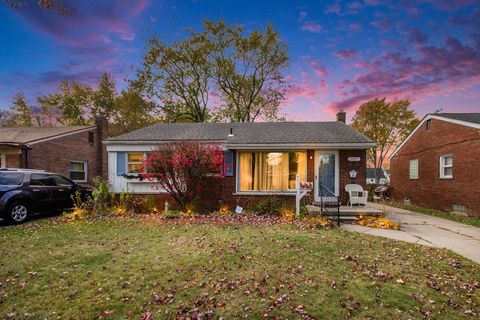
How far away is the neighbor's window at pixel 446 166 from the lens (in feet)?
40.5

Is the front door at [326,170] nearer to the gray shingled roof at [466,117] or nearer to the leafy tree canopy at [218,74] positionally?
the gray shingled roof at [466,117]

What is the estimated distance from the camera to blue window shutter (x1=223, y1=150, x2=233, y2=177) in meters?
11.0

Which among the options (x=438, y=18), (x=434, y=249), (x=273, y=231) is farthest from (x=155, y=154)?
(x=438, y=18)

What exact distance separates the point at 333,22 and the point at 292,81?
13.4 meters

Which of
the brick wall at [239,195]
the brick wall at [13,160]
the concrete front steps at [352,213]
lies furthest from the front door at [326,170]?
the brick wall at [13,160]

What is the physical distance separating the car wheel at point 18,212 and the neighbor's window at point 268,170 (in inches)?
322

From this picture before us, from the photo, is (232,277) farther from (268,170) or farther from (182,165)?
(268,170)

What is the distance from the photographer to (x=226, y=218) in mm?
9078

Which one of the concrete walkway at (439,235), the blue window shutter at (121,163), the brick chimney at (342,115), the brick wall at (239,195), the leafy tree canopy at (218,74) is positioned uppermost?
the leafy tree canopy at (218,74)

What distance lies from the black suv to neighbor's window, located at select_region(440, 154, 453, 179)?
58.7 feet

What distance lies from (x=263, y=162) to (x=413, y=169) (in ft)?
35.6

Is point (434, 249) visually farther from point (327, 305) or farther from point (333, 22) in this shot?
point (333, 22)

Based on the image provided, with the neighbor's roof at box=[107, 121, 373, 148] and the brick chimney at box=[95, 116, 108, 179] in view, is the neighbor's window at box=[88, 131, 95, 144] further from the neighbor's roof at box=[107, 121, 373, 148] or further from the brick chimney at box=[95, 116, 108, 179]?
the neighbor's roof at box=[107, 121, 373, 148]

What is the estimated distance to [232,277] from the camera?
421 centimetres
